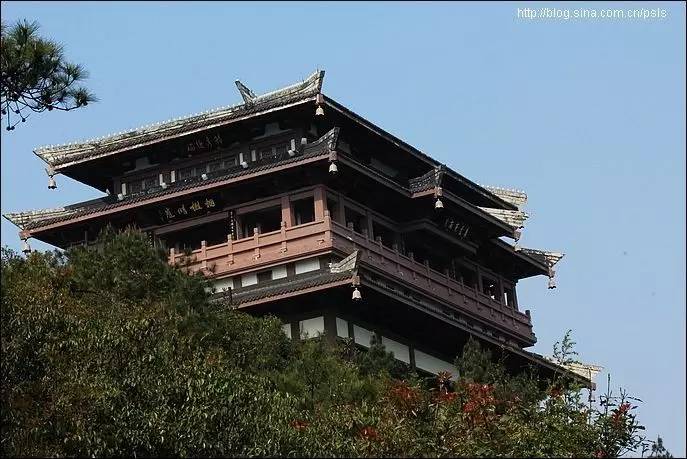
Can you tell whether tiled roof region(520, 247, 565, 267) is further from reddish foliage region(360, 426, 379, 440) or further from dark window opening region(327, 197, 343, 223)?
reddish foliage region(360, 426, 379, 440)

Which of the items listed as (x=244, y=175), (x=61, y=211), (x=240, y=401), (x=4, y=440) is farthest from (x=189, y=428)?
(x=61, y=211)

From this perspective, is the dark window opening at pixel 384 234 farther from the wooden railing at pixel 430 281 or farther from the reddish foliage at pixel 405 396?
the reddish foliage at pixel 405 396

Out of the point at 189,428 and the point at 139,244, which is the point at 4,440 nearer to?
the point at 189,428

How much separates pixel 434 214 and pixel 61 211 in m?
10.6

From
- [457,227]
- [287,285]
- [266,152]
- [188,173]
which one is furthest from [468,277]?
[287,285]

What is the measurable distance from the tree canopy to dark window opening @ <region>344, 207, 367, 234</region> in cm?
949

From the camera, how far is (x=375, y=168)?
3872 cm

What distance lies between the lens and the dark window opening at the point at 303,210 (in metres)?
35.8

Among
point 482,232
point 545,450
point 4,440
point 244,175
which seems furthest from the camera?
point 482,232

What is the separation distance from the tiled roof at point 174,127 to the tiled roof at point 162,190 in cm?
131

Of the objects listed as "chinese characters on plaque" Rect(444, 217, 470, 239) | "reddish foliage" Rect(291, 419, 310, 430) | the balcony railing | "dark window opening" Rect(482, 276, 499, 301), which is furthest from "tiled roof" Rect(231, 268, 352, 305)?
"reddish foliage" Rect(291, 419, 310, 430)

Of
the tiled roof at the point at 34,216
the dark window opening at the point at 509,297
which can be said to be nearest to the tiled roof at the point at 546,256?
the dark window opening at the point at 509,297

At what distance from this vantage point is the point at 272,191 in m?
36.0

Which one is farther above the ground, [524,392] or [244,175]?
[244,175]
